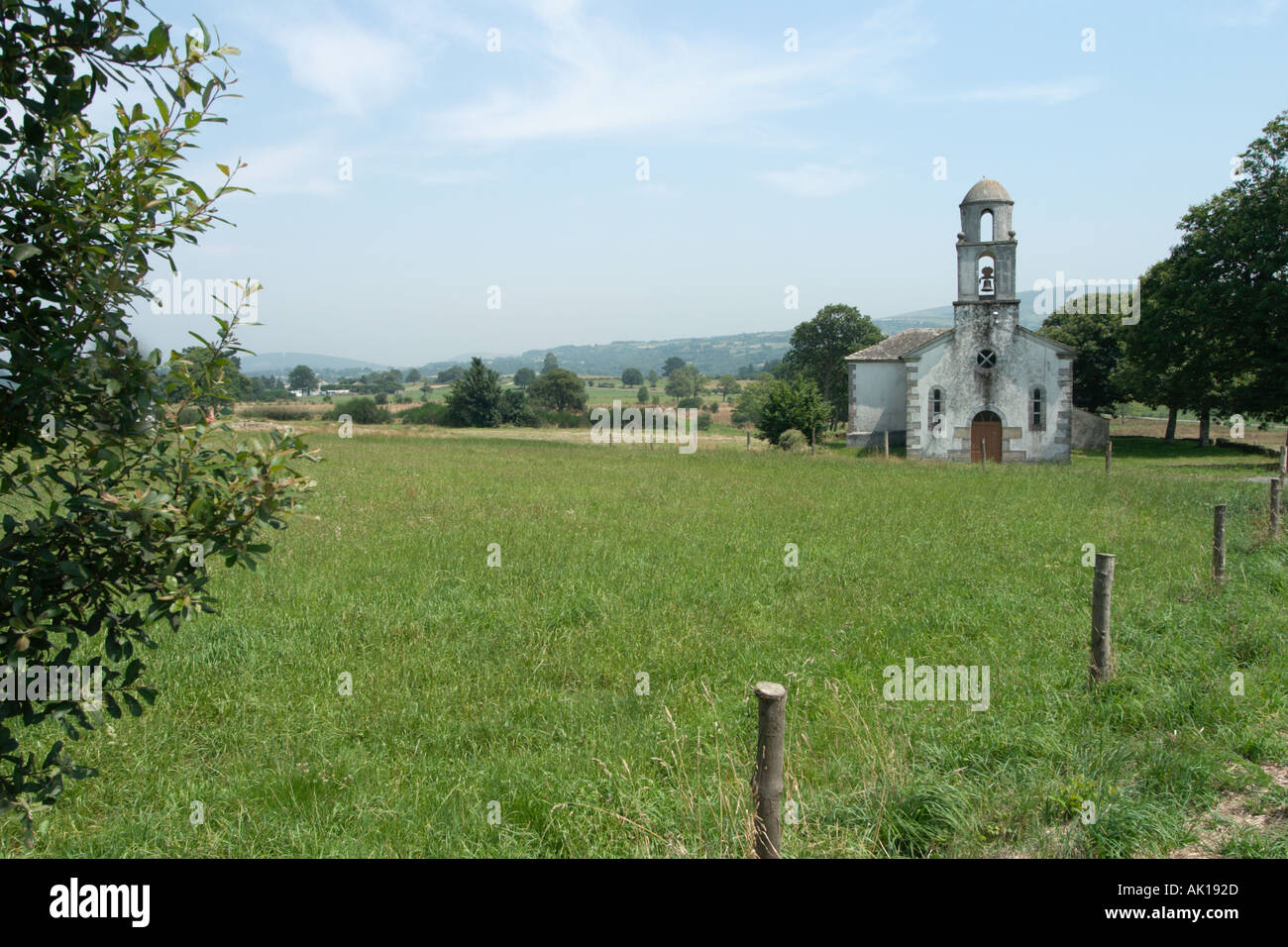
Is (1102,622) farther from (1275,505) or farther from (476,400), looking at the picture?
(476,400)

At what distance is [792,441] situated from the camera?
1471 inches

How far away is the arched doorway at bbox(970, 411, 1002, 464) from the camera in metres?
32.8

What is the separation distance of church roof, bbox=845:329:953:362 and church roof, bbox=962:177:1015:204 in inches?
280

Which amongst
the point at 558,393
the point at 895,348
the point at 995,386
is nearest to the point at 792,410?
the point at 895,348

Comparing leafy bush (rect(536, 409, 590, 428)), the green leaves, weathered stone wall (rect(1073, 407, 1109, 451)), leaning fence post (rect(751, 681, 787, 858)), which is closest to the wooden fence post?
leaning fence post (rect(751, 681, 787, 858))

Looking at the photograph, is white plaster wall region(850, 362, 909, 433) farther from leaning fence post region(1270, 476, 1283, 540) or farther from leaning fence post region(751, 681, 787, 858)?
leaning fence post region(751, 681, 787, 858)

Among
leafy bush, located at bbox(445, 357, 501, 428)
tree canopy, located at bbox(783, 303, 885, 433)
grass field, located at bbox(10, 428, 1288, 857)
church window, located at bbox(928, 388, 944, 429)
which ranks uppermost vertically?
tree canopy, located at bbox(783, 303, 885, 433)

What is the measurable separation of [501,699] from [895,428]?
34757 mm

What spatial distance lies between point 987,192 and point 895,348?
1005 centimetres

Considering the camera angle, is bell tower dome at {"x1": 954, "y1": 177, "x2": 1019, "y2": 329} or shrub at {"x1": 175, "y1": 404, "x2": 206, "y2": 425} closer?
shrub at {"x1": 175, "y1": 404, "x2": 206, "y2": 425}
